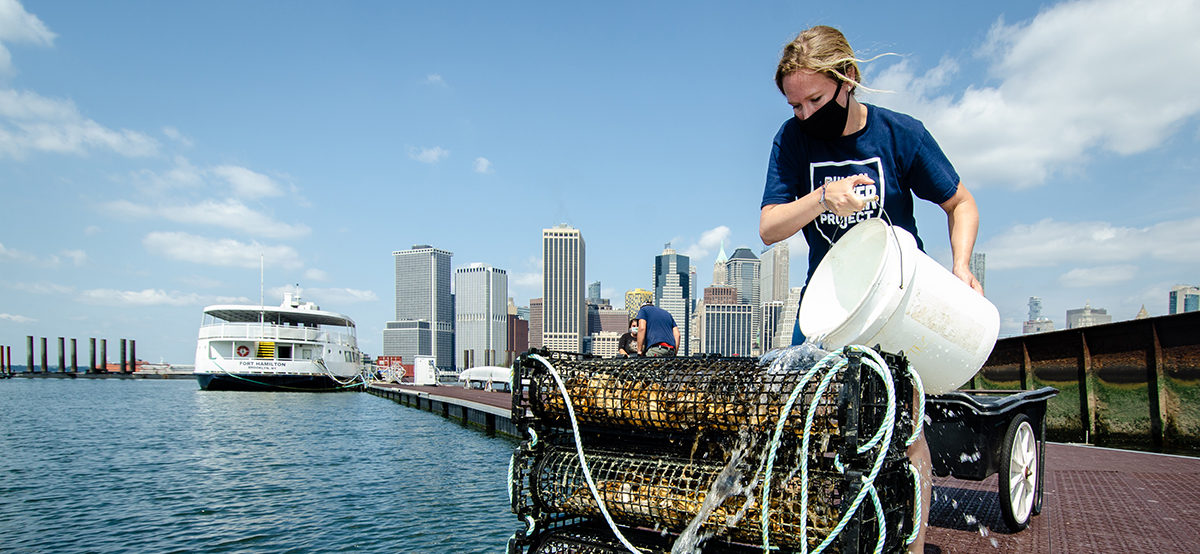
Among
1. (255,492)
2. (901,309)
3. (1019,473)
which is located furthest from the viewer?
(255,492)

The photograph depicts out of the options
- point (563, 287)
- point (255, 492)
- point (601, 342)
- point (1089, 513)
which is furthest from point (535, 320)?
point (1089, 513)

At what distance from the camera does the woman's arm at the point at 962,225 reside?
2.19 meters

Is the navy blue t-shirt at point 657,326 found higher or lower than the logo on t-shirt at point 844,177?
lower

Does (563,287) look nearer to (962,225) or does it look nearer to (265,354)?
(265,354)

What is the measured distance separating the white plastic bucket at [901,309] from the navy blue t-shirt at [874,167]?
21 cm

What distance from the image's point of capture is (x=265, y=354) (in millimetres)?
45094

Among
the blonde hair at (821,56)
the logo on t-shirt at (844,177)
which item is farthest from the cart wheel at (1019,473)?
the blonde hair at (821,56)

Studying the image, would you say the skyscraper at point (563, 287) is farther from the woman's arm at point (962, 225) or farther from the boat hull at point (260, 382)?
the woman's arm at point (962, 225)

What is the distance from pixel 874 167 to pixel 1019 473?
2.23 meters

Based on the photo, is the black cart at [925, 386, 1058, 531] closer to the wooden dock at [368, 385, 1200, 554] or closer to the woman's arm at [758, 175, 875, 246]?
the wooden dock at [368, 385, 1200, 554]

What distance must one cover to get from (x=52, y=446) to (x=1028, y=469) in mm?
19533

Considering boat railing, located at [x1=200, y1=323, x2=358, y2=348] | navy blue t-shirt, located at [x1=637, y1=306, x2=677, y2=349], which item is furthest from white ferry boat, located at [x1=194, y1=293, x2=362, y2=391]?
navy blue t-shirt, located at [x1=637, y1=306, x2=677, y2=349]

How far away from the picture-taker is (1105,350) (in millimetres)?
8273

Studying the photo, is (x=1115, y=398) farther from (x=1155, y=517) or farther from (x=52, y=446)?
(x=52, y=446)
